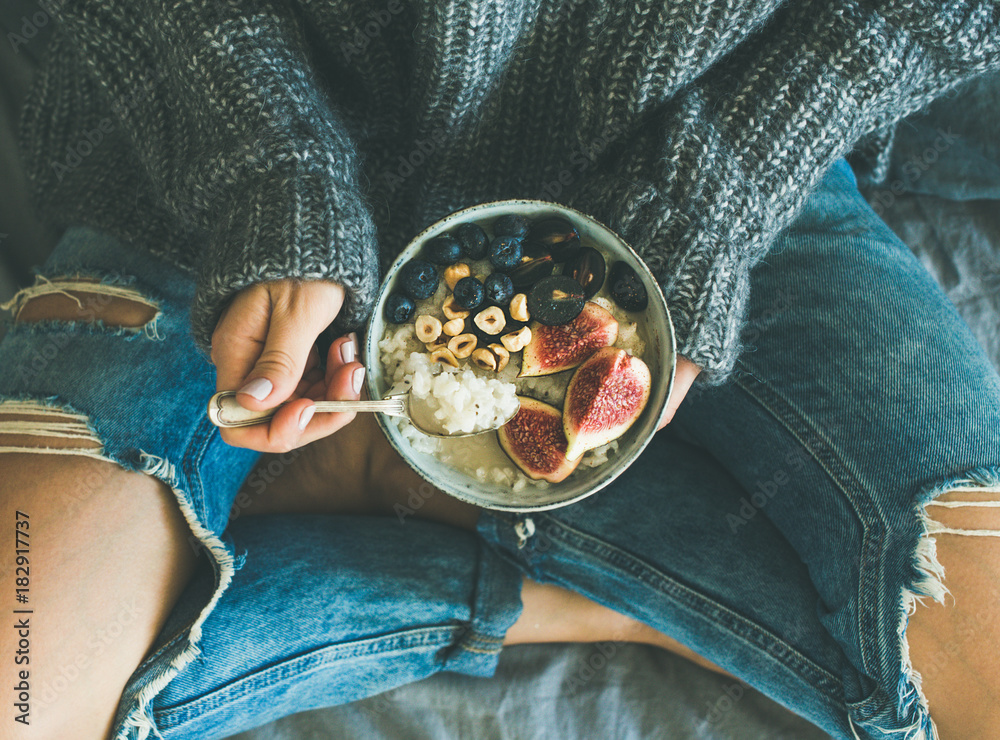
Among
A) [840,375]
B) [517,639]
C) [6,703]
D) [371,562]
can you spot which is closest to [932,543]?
[840,375]

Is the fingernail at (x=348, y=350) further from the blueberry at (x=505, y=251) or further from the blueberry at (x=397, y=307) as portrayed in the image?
the blueberry at (x=505, y=251)

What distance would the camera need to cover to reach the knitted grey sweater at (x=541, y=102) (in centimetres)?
80

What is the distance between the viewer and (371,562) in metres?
1.07

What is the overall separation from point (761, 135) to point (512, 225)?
0.37 meters

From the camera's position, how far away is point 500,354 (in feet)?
2.64

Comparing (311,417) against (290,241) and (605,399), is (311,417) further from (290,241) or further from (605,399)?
(605,399)

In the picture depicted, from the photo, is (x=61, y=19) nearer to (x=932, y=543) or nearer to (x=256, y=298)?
(x=256, y=298)

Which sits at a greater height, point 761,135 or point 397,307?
point 761,135

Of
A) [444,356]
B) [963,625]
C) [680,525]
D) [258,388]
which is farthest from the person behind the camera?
[680,525]

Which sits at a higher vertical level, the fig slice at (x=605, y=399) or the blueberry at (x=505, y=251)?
the blueberry at (x=505, y=251)

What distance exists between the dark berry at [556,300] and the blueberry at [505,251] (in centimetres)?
4

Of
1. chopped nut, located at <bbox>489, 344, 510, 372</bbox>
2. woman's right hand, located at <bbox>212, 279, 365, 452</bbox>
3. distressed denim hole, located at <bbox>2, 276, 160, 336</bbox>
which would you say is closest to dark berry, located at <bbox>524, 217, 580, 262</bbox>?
chopped nut, located at <bbox>489, 344, 510, 372</bbox>

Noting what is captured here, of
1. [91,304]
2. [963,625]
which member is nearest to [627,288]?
[963,625]

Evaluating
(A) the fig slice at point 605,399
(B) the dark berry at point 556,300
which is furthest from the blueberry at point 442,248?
(A) the fig slice at point 605,399
